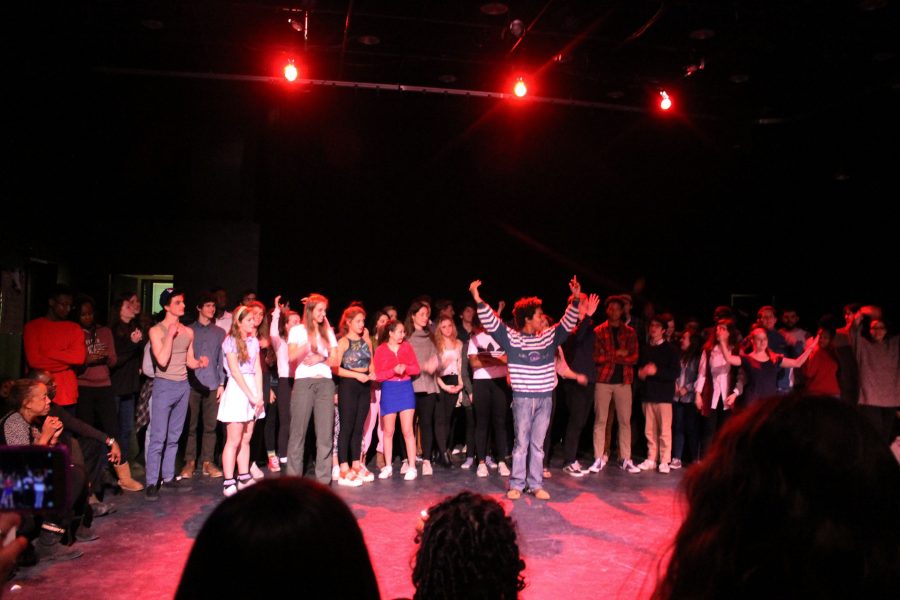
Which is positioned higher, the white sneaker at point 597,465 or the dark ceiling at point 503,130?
the dark ceiling at point 503,130

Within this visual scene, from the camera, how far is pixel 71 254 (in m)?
8.54

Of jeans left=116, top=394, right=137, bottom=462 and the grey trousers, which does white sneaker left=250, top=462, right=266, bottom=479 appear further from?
jeans left=116, top=394, right=137, bottom=462

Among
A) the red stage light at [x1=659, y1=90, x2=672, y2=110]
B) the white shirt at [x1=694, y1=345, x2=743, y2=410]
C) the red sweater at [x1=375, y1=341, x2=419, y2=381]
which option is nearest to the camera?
the red sweater at [x1=375, y1=341, x2=419, y2=381]

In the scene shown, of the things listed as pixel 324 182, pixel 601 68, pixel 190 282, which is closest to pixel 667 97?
pixel 601 68

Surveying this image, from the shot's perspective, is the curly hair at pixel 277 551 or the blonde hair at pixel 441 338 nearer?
the curly hair at pixel 277 551

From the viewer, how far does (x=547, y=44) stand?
301 inches

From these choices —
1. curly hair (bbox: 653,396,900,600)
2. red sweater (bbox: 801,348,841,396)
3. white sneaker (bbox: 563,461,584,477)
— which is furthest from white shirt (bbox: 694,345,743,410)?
curly hair (bbox: 653,396,900,600)

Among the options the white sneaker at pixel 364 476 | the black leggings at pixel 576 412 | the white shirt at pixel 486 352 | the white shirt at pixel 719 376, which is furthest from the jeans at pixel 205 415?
the white shirt at pixel 719 376

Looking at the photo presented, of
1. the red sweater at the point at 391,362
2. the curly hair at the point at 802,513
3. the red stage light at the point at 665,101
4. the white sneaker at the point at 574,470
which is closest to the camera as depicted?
the curly hair at the point at 802,513

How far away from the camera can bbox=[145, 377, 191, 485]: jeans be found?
5.70m

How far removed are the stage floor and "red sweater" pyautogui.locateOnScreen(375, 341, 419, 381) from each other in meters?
1.07

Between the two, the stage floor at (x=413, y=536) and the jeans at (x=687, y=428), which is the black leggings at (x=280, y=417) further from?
the jeans at (x=687, y=428)

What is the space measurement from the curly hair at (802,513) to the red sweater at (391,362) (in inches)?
229

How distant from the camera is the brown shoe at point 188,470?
6.36m
